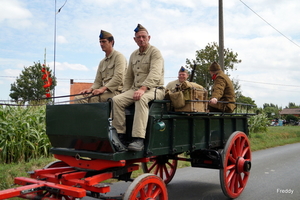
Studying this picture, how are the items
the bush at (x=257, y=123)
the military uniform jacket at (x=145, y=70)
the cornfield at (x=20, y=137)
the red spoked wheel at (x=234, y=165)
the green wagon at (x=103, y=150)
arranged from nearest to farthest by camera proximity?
the green wagon at (x=103, y=150), the military uniform jacket at (x=145, y=70), the red spoked wheel at (x=234, y=165), the cornfield at (x=20, y=137), the bush at (x=257, y=123)

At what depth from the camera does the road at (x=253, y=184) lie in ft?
18.0

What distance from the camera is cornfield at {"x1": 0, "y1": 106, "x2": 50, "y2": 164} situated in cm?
671

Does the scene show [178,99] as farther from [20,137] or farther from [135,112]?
[20,137]

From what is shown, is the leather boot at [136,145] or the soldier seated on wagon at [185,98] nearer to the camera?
the leather boot at [136,145]

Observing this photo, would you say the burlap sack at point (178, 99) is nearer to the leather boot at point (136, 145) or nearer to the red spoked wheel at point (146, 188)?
the leather boot at point (136, 145)

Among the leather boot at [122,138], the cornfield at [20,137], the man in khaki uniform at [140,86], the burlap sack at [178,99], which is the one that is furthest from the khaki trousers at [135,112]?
the cornfield at [20,137]

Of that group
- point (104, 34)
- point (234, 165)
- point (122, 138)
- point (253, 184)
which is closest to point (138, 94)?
point (122, 138)

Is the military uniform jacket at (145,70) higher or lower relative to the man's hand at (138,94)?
higher

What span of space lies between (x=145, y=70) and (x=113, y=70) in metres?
0.59

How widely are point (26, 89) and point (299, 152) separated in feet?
130

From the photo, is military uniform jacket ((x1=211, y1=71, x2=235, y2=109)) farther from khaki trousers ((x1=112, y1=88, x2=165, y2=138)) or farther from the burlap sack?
khaki trousers ((x1=112, y1=88, x2=165, y2=138))

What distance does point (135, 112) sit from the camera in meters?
3.93

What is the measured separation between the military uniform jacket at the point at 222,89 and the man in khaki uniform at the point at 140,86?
4.31 ft

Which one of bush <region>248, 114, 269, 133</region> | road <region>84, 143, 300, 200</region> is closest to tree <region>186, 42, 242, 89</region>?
bush <region>248, 114, 269, 133</region>
